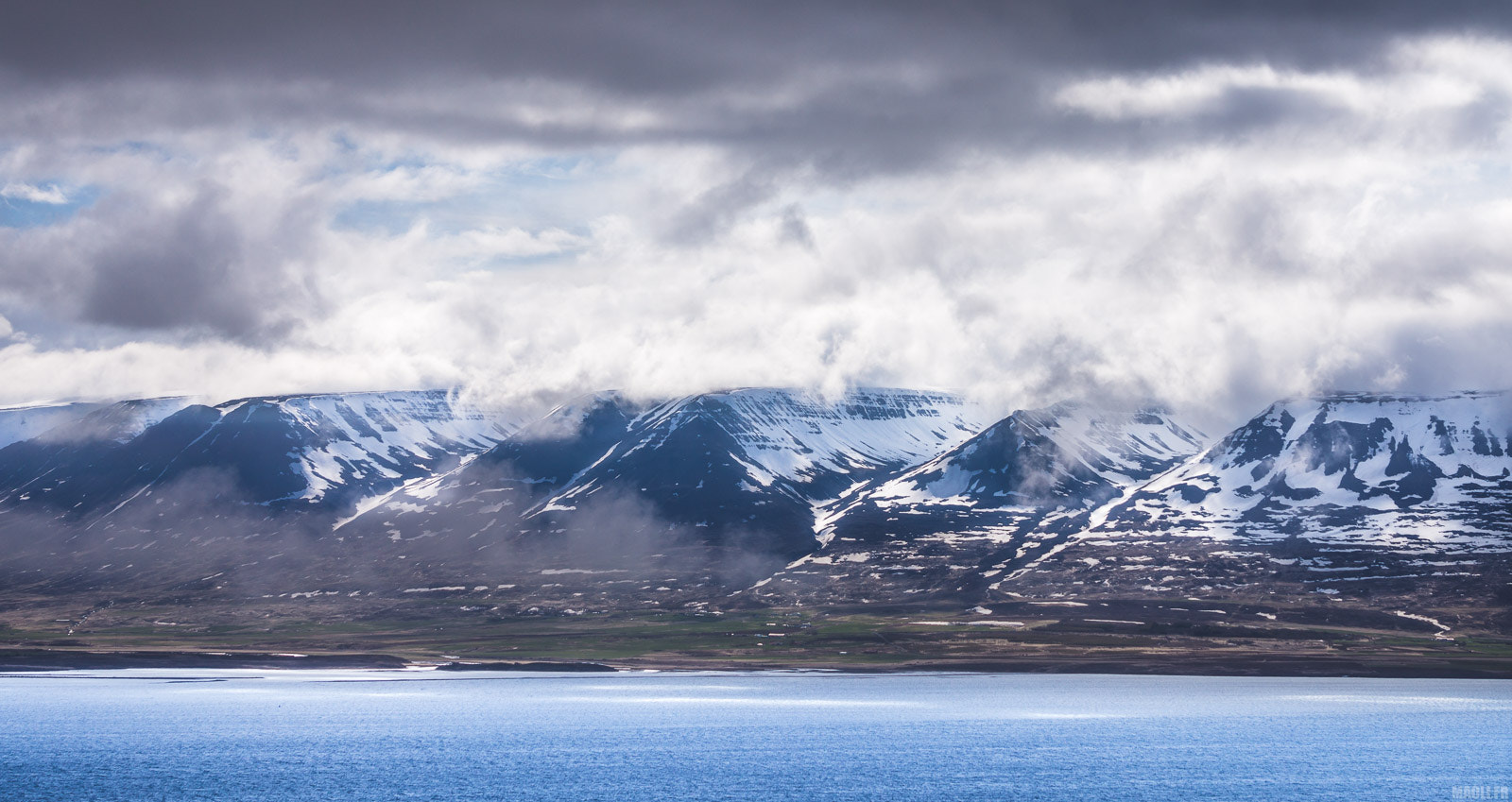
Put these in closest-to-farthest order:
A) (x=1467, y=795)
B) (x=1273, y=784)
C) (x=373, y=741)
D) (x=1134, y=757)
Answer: (x=1467, y=795) < (x=1273, y=784) < (x=1134, y=757) < (x=373, y=741)

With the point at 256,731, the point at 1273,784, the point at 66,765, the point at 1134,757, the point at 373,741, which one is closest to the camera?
the point at 1273,784

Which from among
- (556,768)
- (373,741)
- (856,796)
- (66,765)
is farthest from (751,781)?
(66,765)

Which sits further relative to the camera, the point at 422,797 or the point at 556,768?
the point at 556,768

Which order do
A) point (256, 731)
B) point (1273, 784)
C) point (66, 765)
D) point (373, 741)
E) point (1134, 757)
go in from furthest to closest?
point (256, 731) < point (373, 741) < point (1134, 757) < point (66, 765) < point (1273, 784)

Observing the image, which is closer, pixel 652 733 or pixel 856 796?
pixel 856 796

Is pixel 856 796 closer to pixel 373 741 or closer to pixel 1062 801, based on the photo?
pixel 1062 801

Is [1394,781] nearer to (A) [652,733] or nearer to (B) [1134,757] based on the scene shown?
(B) [1134,757]

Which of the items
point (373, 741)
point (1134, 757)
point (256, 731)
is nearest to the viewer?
point (1134, 757)

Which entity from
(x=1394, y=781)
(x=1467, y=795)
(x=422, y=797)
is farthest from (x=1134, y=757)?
(x=422, y=797)
